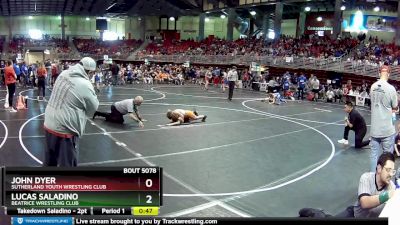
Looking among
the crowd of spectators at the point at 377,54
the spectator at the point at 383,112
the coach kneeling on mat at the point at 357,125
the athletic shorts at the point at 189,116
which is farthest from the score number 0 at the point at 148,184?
the crowd of spectators at the point at 377,54

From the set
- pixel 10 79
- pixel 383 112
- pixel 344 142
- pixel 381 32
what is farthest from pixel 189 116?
pixel 381 32

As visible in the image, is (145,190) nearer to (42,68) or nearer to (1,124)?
(1,124)

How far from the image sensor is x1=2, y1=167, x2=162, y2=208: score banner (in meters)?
2.45

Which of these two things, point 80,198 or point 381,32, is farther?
point 381,32

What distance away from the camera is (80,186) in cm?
246

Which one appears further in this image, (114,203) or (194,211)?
(194,211)

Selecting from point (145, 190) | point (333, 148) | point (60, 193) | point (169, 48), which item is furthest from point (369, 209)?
point (169, 48)

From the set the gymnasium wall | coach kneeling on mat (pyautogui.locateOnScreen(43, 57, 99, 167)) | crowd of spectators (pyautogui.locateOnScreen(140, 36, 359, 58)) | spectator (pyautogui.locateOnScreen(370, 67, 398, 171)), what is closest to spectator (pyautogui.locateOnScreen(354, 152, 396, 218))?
spectator (pyautogui.locateOnScreen(370, 67, 398, 171))

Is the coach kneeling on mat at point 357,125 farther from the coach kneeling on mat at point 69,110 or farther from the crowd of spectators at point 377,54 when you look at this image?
the crowd of spectators at point 377,54

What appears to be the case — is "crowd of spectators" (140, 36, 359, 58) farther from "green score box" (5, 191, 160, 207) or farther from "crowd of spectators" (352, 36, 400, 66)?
"green score box" (5, 191, 160, 207)

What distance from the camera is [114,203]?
252cm

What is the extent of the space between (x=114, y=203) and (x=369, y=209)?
255cm
